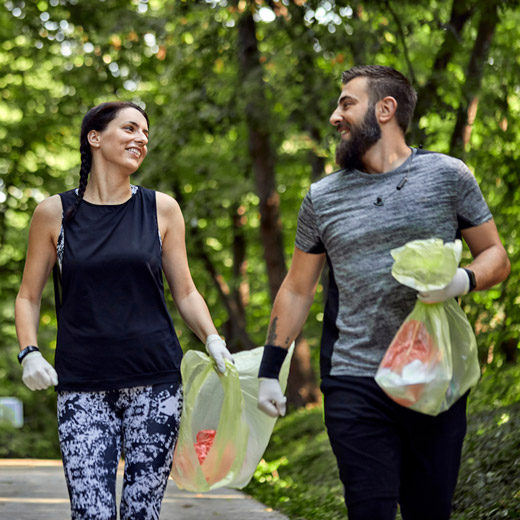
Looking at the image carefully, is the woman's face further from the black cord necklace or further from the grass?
the grass

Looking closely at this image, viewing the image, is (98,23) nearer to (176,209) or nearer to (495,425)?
(495,425)

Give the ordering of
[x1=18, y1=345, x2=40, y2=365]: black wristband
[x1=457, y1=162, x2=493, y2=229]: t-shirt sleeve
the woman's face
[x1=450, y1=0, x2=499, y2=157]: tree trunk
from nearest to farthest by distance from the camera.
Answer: [x1=457, y1=162, x2=493, y2=229]: t-shirt sleeve
[x1=18, y1=345, x2=40, y2=365]: black wristband
the woman's face
[x1=450, y1=0, x2=499, y2=157]: tree trunk

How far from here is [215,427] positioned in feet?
13.8

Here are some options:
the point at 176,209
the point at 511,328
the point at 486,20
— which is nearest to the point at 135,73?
the point at 486,20

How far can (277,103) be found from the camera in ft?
45.3

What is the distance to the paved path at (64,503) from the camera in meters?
7.48

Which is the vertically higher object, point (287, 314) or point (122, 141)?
point (122, 141)

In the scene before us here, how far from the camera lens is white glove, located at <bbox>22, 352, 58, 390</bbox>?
3.79 m

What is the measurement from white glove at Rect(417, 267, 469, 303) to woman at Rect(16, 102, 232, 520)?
3.51ft

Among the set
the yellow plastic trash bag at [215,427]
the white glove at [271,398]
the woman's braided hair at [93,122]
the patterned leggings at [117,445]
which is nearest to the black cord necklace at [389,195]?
the white glove at [271,398]

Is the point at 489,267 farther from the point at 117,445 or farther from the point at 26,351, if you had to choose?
the point at 26,351

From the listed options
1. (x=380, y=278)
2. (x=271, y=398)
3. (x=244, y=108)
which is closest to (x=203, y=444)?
(x=271, y=398)

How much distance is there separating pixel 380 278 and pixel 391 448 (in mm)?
568

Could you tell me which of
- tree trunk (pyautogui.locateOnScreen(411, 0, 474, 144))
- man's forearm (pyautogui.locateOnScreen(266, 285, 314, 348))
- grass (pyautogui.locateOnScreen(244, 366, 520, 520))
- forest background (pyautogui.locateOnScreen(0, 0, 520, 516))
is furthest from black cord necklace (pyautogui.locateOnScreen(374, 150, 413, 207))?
tree trunk (pyautogui.locateOnScreen(411, 0, 474, 144))
